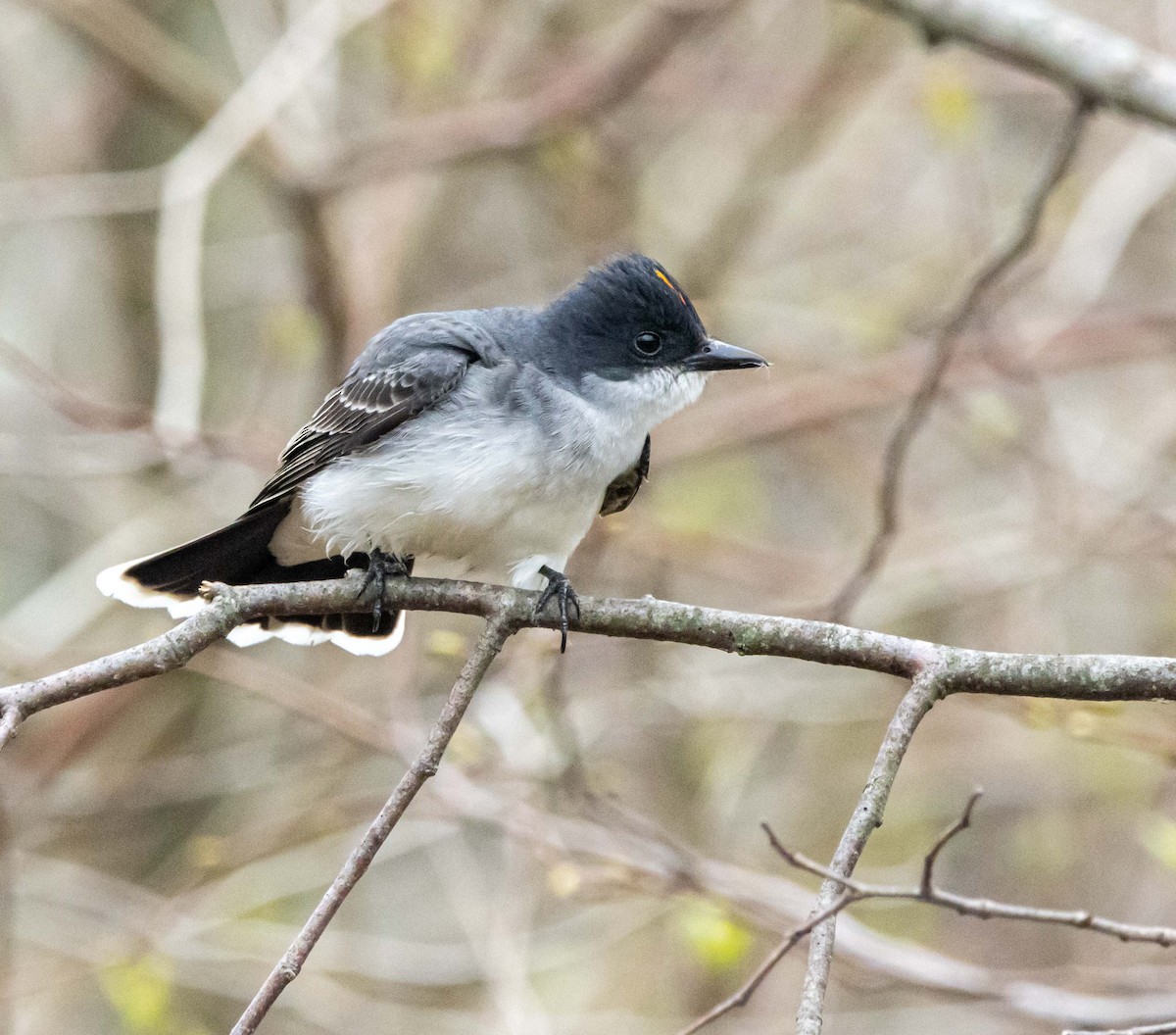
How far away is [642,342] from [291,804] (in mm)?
3858

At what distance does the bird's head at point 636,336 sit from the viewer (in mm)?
4441

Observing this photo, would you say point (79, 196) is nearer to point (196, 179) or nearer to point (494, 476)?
point (196, 179)

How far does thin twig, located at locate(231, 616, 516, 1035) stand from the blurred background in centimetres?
277

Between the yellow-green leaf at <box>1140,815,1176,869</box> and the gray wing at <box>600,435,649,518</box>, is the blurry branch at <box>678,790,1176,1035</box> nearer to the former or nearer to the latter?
the yellow-green leaf at <box>1140,815,1176,869</box>

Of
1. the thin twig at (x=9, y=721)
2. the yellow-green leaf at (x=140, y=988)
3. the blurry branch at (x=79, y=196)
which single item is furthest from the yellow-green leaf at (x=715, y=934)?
the blurry branch at (x=79, y=196)

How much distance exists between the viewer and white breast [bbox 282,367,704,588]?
13.4 ft

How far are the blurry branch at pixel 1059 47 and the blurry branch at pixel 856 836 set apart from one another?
2.64 metres

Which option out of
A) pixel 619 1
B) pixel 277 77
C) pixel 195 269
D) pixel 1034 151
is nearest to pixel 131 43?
pixel 277 77

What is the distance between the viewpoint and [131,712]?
24.3ft

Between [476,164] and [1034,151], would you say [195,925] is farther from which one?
[1034,151]

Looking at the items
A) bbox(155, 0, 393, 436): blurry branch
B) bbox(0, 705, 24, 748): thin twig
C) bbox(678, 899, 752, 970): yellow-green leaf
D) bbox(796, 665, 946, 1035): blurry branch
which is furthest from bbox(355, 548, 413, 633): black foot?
bbox(155, 0, 393, 436): blurry branch

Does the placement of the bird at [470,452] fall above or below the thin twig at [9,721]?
above

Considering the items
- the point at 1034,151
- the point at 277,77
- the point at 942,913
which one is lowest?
the point at 942,913

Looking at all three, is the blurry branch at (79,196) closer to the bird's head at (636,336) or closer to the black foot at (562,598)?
the bird's head at (636,336)
